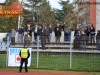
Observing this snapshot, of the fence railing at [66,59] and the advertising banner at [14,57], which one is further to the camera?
the advertising banner at [14,57]

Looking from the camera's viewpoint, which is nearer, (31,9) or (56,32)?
(56,32)

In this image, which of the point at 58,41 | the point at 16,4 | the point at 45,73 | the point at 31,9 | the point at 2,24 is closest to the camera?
the point at 45,73

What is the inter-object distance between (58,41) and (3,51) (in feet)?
16.5

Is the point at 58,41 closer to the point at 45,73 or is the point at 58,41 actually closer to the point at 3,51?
the point at 3,51

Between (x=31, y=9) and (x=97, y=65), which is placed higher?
(x=31, y=9)

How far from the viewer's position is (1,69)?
23031mm

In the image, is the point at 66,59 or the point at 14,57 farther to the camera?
the point at 14,57

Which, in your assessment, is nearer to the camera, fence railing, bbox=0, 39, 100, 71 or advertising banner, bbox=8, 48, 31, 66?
fence railing, bbox=0, 39, 100, 71

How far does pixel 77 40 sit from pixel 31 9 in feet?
212

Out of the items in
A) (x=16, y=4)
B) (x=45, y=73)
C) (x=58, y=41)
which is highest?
(x=16, y=4)

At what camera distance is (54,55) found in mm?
24234

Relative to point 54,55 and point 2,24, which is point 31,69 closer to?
point 54,55

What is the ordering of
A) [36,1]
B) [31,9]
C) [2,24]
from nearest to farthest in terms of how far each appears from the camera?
[2,24] → [31,9] → [36,1]

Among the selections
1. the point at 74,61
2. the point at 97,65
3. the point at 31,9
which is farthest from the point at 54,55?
the point at 31,9
